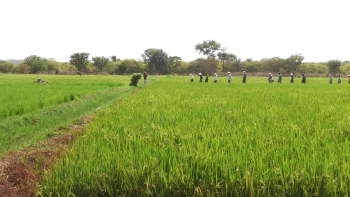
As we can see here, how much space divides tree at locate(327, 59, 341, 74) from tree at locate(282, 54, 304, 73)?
9.38 metres

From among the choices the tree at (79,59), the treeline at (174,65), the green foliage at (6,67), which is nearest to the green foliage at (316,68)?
the treeline at (174,65)

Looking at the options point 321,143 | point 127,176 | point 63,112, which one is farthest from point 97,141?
point 63,112

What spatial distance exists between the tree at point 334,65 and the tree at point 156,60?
43241 mm

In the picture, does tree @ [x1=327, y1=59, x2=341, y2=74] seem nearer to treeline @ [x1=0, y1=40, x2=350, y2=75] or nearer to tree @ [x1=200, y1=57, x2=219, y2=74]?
treeline @ [x1=0, y1=40, x2=350, y2=75]

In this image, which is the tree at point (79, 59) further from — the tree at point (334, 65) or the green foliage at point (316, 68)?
the tree at point (334, 65)

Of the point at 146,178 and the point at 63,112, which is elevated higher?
the point at 146,178

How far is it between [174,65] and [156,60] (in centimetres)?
570

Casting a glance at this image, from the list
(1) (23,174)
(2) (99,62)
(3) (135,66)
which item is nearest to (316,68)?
(3) (135,66)

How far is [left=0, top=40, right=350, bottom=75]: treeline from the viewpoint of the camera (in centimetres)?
7288

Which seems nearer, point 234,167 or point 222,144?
point 234,167

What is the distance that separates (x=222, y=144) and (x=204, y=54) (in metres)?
87.4

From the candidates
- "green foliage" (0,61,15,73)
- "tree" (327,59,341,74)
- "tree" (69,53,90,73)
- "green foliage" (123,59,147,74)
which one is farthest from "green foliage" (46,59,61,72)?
"tree" (327,59,341,74)

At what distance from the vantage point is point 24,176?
9.84 feet

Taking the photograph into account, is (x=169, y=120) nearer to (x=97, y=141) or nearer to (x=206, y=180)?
(x=97, y=141)
